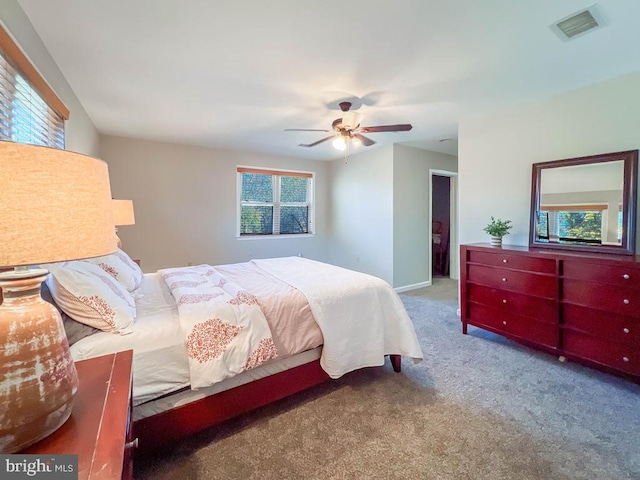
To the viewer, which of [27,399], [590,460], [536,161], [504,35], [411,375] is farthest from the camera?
[536,161]

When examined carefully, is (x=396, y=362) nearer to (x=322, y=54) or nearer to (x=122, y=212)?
(x=322, y=54)

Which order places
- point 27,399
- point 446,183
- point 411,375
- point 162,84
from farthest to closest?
1. point 446,183
2. point 162,84
3. point 411,375
4. point 27,399

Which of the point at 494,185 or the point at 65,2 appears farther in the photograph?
the point at 494,185

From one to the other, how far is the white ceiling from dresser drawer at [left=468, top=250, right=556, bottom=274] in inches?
59.4

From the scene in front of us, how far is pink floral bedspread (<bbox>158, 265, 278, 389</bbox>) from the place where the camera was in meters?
1.49

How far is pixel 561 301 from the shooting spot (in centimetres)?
236

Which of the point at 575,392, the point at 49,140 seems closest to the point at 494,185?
the point at 575,392

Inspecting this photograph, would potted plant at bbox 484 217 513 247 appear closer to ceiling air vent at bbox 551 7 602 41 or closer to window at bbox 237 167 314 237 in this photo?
Answer: ceiling air vent at bbox 551 7 602 41

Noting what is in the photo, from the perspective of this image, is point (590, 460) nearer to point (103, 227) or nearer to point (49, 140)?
point (103, 227)

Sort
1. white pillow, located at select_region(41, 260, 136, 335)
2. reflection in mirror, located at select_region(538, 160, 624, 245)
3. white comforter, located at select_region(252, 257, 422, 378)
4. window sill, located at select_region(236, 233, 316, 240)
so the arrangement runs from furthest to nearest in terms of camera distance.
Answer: window sill, located at select_region(236, 233, 316, 240) < reflection in mirror, located at select_region(538, 160, 624, 245) < white comforter, located at select_region(252, 257, 422, 378) < white pillow, located at select_region(41, 260, 136, 335)

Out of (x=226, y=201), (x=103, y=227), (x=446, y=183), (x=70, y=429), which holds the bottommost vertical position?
(x=70, y=429)

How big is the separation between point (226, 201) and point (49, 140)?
2.80 m

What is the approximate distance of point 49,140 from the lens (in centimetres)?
217

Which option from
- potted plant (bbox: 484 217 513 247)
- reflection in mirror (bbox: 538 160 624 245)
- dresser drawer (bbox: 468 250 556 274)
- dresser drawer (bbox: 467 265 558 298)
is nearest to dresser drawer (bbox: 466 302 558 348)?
dresser drawer (bbox: 467 265 558 298)
